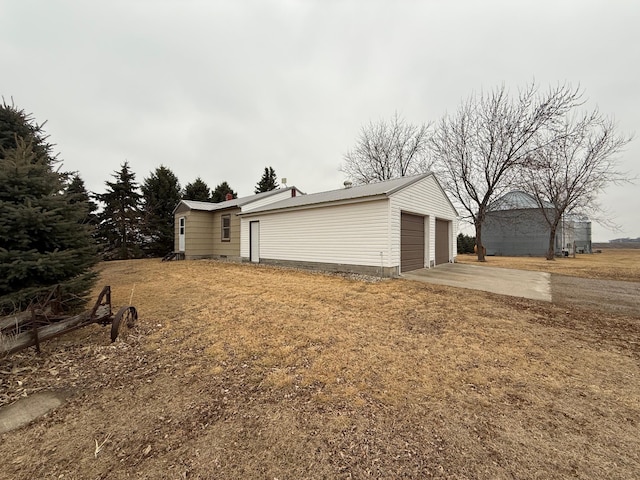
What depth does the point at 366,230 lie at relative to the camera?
9.35m

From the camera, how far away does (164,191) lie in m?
23.4

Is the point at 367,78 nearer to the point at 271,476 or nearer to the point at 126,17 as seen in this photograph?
the point at 126,17

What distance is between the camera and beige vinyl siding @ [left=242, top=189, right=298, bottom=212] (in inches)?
584

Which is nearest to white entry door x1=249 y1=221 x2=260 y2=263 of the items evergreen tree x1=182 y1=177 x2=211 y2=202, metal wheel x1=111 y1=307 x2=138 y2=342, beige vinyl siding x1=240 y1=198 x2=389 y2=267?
beige vinyl siding x1=240 y1=198 x2=389 y2=267

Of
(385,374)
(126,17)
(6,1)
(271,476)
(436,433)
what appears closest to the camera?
(271,476)

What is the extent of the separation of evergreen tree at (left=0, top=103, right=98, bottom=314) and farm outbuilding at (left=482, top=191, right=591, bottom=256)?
2783 centimetres

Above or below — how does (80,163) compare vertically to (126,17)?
below

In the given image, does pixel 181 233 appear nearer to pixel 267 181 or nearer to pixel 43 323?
pixel 43 323

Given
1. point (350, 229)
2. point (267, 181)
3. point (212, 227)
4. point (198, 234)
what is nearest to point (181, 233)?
point (198, 234)

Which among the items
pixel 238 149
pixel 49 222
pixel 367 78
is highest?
pixel 367 78

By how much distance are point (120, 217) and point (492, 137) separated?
27.8m

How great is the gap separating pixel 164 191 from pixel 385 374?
2599 cm

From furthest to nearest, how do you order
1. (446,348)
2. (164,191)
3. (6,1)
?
1. (164,191)
2. (6,1)
3. (446,348)

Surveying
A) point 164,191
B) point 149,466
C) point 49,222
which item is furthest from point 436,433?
point 164,191
